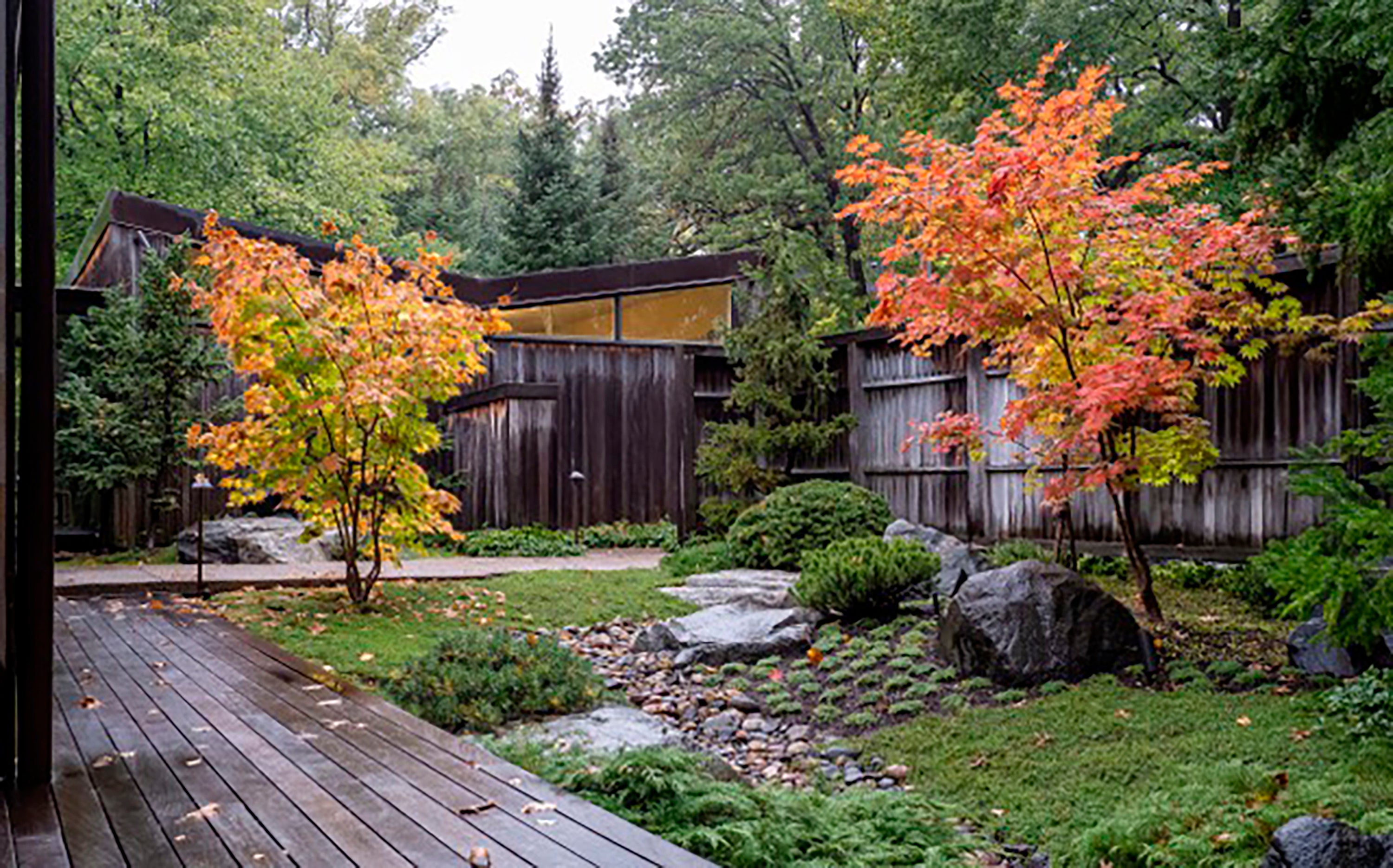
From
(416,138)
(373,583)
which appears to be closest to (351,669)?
(373,583)

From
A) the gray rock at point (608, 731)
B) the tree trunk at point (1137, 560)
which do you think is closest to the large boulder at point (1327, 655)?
the tree trunk at point (1137, 560)

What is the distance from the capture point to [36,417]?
3324 mm

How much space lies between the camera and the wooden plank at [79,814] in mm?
2707

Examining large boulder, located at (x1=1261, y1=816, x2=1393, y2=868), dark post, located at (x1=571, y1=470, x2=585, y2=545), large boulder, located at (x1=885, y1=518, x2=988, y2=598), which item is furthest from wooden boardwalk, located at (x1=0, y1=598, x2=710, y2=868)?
dark post, located at (x1=571, y1=470, x2=585, y2=545)

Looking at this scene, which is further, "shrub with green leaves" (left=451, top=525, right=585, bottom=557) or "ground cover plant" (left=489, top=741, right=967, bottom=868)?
"shrub with green leaves" (left=451, top=525, right=585, bottom=557)

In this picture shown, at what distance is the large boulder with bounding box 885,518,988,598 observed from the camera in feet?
24.7

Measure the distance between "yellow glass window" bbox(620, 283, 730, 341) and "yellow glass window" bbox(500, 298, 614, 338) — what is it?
24 cm

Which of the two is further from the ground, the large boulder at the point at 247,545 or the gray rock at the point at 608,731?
the large boulder at the point at 247,545

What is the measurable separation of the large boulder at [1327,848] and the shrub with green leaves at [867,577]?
13.6 feet

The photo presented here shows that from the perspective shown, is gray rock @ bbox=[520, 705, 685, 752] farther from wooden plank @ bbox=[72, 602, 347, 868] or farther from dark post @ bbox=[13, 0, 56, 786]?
dark post @ bbox=[13, 0, 56, 786]

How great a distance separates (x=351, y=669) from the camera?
5.66 meters

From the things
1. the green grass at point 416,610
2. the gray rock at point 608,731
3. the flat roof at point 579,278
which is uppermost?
the flat roof at point 579,278

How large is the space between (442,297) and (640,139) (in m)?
17.8

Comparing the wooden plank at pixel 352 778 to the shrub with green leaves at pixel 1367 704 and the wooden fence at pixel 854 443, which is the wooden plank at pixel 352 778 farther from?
the wooden fence at pixel 854 443
